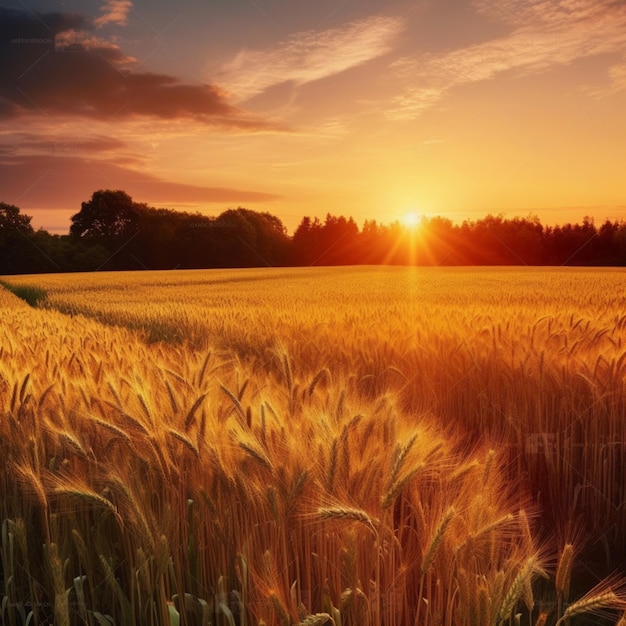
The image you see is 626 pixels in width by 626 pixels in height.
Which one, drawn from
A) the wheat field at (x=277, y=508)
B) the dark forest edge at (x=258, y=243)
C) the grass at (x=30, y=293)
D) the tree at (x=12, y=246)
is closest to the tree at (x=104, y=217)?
the dark forest edge at (x=258, y=243)

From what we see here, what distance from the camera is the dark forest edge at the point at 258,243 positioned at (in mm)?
53469

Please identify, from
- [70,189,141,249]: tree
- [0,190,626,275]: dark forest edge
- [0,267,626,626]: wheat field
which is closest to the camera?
[0,267,626,626]: wheat field

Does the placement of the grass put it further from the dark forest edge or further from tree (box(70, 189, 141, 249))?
tree (box(70, 189, 141, 249))

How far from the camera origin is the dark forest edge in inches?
2105

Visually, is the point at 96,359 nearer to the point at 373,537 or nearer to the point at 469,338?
the point at 373,537

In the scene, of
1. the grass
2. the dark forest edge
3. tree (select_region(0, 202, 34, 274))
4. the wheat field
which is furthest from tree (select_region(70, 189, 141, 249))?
the wheat field

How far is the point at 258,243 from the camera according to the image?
59.4 metres

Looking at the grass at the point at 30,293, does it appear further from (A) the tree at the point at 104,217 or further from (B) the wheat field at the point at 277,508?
(A) the tree at the point at 104,217

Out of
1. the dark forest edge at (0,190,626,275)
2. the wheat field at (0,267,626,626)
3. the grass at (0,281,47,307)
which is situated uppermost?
the dark forest edge at (0,190,626,275)

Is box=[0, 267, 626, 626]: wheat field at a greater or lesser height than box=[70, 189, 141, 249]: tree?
lesser

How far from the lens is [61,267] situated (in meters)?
53.5

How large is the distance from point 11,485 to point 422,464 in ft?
5.87

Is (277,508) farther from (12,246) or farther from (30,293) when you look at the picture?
(12,246)

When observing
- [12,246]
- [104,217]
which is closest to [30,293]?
[12,246]
